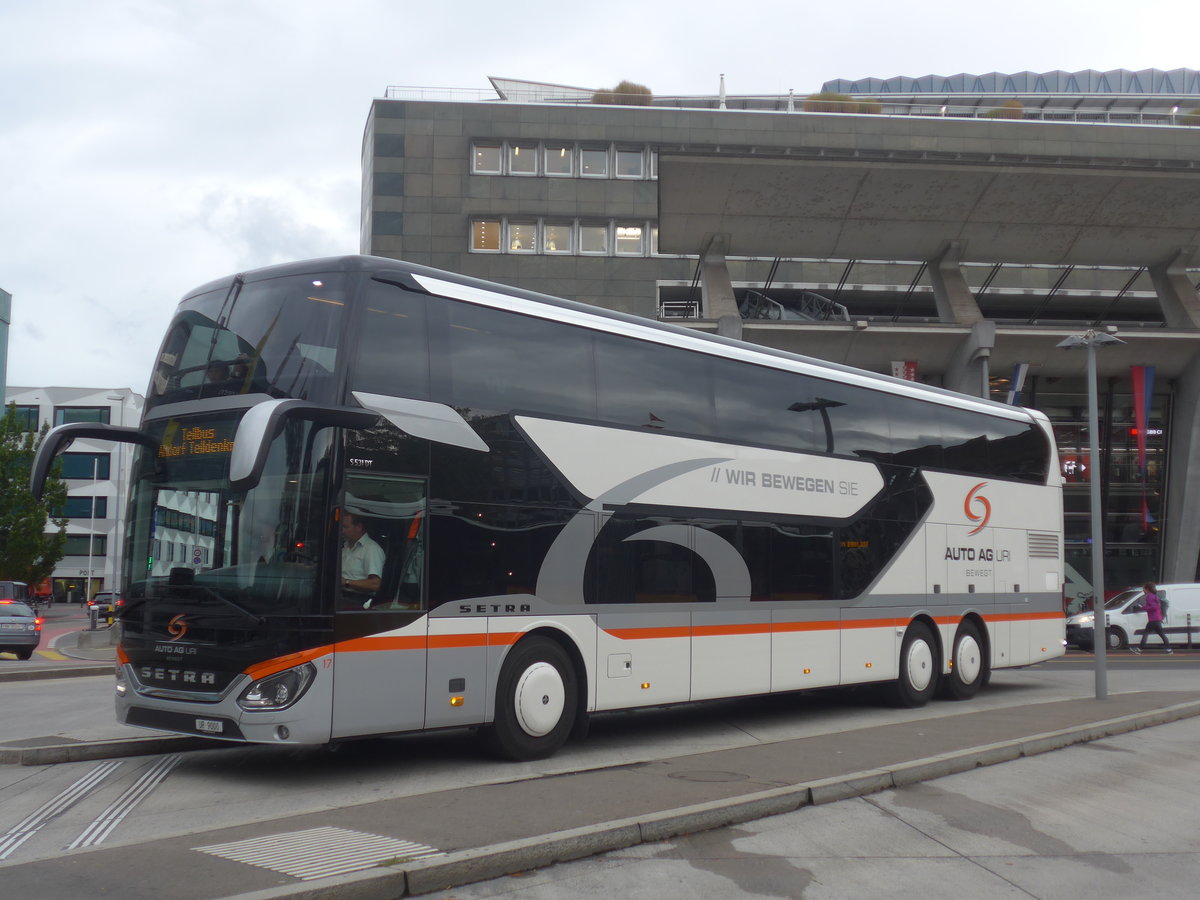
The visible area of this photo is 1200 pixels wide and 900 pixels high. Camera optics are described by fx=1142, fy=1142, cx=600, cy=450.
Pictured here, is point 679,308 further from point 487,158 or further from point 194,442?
point 194,442

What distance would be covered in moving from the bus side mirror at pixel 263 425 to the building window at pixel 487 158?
41.8 meters

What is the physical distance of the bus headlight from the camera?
348 inches

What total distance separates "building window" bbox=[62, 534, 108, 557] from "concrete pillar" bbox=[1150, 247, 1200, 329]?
84.3 m

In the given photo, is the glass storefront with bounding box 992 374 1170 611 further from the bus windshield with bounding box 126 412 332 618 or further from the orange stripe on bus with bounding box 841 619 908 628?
the bus windshield with bounding box 126 412 332 618

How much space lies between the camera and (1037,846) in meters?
7.78

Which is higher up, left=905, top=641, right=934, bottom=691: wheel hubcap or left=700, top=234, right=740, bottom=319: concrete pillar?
left=700, top=234, right=740, bottom=319: concrete pillar

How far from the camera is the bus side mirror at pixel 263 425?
25.6ft

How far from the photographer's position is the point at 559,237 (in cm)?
4966

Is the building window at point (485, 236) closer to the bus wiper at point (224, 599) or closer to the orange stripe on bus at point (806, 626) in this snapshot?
the orange stripe on bus at point (806, 626)

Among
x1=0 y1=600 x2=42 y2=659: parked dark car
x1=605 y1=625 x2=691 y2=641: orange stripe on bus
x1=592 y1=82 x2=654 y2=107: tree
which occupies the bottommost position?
x1=0 y1=600 x2=42 y2=659: parked dark car

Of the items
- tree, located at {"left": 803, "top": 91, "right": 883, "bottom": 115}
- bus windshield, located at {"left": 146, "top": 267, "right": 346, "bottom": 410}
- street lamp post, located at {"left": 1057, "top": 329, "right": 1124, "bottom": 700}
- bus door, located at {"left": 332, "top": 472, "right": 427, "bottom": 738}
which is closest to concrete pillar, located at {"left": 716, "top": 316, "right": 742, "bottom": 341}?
tree, located at {"left": 803, "top": 91, "right": 883, "bottom": 115}

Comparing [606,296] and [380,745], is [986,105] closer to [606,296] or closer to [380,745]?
[606,296]

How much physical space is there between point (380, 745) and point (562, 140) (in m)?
41.4

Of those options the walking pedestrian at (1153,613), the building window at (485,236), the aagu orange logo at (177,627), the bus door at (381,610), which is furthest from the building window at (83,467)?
the bus door at (381,610)
